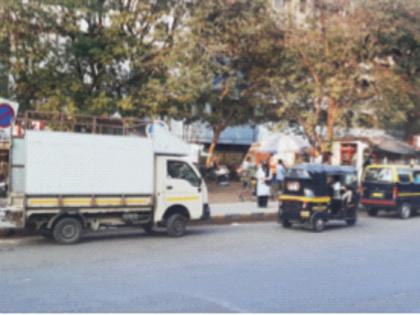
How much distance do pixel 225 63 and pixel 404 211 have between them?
1030 centimetres

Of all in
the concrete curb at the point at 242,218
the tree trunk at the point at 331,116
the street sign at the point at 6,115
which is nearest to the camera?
the street sign at the point at 6,115

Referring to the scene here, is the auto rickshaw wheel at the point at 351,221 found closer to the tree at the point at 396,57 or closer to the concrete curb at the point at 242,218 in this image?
the concrete curb at the point at 242,218

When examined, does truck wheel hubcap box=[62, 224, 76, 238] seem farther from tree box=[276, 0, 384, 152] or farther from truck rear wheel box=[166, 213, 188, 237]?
tree box=[276, 0, 384, 152]

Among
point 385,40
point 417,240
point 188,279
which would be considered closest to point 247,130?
point 385,40

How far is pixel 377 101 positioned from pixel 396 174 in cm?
495

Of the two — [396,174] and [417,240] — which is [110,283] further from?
[396,174]

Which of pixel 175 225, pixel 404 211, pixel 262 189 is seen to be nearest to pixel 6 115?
pixel 175 225

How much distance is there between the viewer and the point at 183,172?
43.2ft

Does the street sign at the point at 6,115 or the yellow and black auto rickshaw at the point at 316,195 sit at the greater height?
the street sign at the point at 6,115

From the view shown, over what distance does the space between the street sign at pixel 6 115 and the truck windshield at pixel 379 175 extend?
12505 millimetres

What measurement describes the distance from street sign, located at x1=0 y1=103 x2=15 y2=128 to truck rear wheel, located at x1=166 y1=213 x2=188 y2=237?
14.3 ft

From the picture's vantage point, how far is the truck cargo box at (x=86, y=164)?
11.0 m

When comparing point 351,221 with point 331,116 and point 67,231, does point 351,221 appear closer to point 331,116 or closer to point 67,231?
point 331,116

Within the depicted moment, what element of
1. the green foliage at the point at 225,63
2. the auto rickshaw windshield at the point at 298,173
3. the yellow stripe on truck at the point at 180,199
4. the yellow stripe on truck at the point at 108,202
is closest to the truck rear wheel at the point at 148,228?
the yellow stripe on truck at the point at 180,199
